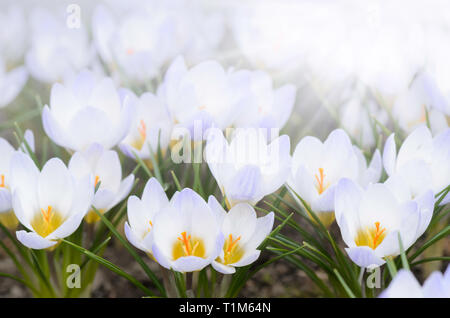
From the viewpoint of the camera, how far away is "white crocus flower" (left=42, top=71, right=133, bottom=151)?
0.81 meters

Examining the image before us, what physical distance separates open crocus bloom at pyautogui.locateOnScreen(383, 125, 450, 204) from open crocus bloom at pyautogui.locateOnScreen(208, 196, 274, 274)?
23cm

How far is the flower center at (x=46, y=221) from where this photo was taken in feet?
2.36

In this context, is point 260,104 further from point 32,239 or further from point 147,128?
point 32,239

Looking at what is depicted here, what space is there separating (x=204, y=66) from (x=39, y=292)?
55 cm

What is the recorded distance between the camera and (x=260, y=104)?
992mm

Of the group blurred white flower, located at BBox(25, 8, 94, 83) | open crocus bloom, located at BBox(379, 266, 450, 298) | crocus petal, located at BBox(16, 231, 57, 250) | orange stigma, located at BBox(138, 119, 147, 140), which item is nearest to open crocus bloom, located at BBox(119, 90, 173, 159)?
orange stigma, located at BBox(138, 119, 147, 140)

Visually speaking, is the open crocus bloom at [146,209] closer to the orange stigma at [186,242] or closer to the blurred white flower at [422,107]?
the orange stigma at [186,242]

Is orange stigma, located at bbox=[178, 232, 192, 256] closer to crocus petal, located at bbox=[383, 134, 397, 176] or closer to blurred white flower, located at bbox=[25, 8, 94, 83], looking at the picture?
crocus petal, located at bbox=[383, 134, 397, 176]

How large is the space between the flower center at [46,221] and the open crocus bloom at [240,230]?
0.82 ft

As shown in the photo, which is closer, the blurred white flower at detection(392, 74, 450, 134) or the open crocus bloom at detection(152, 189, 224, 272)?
the open crocus bloom at detection(152, 189, 224, 272)

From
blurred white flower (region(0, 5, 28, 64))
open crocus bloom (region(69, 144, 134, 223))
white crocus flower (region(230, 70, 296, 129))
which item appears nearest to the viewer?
open crocus bloom (region(69, 144, 134, 223))

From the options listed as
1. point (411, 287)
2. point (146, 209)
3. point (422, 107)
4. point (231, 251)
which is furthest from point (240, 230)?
point (422, 107)

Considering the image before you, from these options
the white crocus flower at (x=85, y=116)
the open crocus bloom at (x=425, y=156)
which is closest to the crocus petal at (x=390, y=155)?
the open crocus bloom at (x=425, y=156)

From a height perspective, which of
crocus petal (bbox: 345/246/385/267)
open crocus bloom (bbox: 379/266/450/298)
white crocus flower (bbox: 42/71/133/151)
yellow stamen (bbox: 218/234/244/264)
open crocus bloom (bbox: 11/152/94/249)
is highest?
white crocus flower (bbox: 42/71/133/151)
